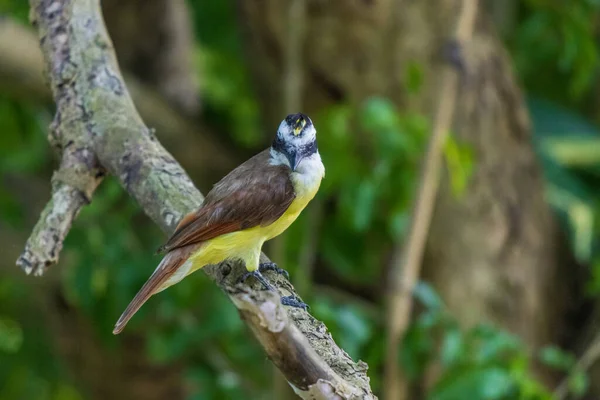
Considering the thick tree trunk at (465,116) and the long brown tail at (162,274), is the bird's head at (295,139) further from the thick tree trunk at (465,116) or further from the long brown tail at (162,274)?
the thick tree trunk at (465,116)

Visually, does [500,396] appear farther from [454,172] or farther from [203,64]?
[203,64]

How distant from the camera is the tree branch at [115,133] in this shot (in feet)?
5.61

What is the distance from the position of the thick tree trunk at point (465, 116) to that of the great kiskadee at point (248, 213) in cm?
165

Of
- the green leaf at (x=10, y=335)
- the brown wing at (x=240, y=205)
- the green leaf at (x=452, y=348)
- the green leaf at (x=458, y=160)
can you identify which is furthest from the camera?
the green leaf at (x=10, y=335)

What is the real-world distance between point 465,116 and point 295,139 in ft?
6.17

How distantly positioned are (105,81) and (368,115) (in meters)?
1.07

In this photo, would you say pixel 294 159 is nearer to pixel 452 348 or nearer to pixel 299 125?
pixel 299 125

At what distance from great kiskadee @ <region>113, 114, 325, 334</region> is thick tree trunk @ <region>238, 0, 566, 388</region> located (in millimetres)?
1646

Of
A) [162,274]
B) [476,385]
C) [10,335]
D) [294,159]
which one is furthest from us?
[10,335]

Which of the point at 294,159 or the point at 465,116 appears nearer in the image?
the point at 294,159

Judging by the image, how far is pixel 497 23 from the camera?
16.7 ft

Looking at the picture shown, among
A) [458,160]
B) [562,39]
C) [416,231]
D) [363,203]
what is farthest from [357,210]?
[562,39]

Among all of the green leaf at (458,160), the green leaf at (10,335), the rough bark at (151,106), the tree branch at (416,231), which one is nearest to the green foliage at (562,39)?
the tree branch at (416,231)

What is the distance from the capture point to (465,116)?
4.02 meters
